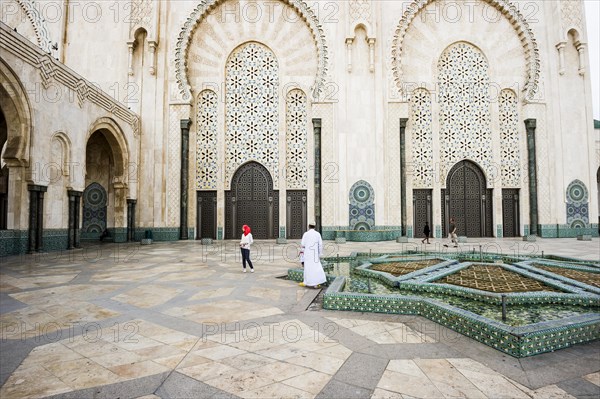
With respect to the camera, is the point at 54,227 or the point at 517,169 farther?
the point at 517,169

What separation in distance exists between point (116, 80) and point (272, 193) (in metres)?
6.35

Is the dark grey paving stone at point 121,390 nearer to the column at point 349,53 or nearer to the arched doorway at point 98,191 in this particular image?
the arched doorway at point 98,191

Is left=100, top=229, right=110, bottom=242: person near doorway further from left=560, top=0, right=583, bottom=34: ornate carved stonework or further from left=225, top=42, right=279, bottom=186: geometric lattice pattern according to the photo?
left=560, top=0, right=583, bottom=34: ornate carved stonework

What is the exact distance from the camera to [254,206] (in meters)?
11.2

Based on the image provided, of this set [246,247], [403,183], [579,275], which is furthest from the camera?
[403,183]

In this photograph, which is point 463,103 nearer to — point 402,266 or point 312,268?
point 402,266

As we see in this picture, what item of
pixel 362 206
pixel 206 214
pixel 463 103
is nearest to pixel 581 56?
pixel 463 103

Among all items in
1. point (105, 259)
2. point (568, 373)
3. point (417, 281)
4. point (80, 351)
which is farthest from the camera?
point (105, 259)

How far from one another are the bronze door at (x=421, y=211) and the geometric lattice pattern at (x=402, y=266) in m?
5.52

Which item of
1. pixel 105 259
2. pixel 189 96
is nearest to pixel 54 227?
pixel 105 259

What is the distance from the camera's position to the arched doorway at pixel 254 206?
11109 mm

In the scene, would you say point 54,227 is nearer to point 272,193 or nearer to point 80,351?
point 272,193

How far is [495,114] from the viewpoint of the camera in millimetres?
11344

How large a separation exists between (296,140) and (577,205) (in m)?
9.56
